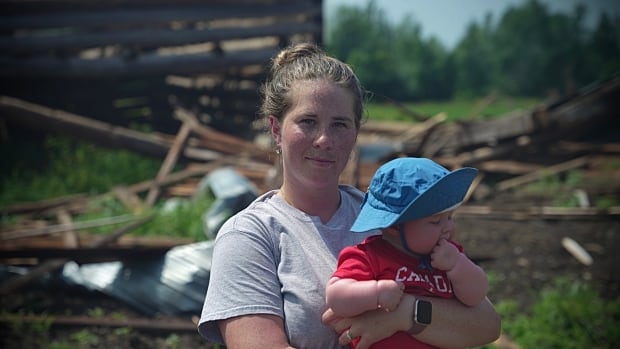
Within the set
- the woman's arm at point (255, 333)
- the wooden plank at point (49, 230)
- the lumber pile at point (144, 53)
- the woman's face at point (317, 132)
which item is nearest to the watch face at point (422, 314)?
the woman's arm at point (255, 333)

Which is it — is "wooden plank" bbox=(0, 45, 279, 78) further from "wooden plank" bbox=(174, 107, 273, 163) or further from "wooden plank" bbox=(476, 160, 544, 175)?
"wooden plank" bbox=(476, 160, 544, 175)

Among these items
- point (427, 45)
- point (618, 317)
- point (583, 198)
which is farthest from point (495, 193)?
point (427, 45)

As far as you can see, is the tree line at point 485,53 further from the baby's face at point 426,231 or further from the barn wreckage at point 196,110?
the baby's face at point 426,231

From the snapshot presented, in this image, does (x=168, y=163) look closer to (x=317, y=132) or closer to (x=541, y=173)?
(x=541, y=173)

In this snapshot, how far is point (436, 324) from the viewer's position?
203 centimetres

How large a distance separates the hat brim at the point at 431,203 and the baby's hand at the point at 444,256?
110 millimetres

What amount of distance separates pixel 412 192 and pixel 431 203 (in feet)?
0.22

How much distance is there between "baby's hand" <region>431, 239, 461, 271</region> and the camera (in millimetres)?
1976

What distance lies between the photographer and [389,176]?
204 cm

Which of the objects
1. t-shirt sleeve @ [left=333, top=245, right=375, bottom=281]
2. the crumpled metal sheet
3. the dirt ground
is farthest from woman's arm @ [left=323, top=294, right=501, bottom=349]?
the crumpled metal sheet

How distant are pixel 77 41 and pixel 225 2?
2.54m

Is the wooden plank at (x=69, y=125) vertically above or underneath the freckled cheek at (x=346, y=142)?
underneath

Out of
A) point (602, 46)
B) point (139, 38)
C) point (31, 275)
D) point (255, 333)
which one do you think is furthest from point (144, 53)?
point (602, 46)

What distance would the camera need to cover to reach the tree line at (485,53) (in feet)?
89.0
